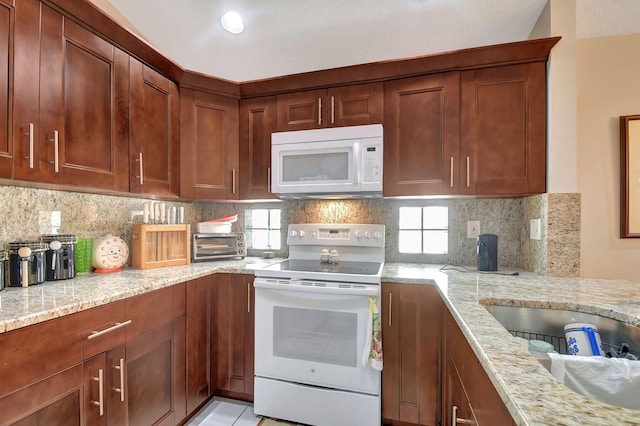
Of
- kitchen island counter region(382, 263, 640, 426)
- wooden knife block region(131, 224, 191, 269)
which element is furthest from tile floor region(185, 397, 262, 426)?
kitchen island counter region(382, 263, 640, 426)

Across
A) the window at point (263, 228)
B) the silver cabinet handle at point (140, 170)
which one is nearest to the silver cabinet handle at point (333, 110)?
the window at point (263, 228)

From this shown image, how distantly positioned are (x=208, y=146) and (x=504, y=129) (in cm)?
197

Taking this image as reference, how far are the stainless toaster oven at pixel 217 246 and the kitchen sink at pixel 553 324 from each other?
1729mm

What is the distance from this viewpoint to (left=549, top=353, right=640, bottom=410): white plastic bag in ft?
2.27

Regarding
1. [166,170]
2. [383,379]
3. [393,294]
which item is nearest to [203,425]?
[383,379]

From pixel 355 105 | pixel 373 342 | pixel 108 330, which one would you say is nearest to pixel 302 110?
pixel 355 105

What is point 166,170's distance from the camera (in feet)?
6.48

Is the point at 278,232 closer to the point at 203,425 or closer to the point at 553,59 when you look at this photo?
the point at 203,425

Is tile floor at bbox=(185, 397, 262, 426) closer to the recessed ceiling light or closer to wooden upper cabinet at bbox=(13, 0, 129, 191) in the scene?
wooden upper cabinet at bbox=(13, 0, 129, 191)

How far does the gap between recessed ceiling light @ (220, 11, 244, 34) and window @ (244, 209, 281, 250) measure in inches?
53.5

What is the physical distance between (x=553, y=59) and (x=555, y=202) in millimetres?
812

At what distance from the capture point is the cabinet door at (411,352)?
162 centimetres

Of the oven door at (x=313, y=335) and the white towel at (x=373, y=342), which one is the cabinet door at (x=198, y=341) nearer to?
the oven door at (x=313, y=335)

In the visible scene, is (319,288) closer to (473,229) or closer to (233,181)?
(233,181)
